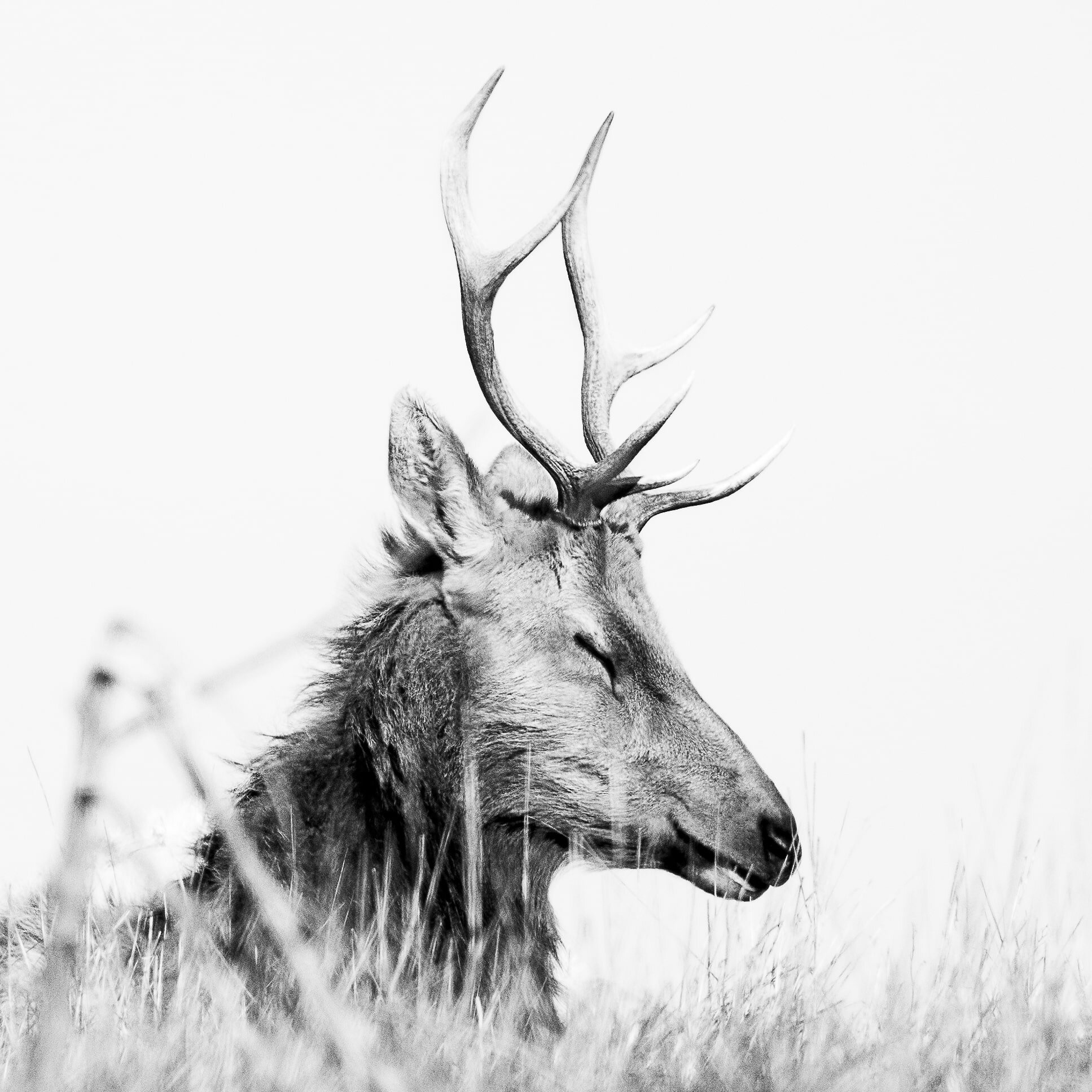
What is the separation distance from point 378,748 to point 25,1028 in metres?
1.16

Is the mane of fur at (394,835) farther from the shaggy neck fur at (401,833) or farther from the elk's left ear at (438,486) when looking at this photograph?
the elk's left ear at (438,486)

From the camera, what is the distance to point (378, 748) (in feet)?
13.2

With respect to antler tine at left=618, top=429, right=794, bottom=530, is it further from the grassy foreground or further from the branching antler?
the grassy foreground

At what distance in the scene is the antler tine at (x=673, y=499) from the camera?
4.68 metres

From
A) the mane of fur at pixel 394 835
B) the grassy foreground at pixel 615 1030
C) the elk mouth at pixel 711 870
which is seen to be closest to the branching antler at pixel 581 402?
the mane of fur at pixel 394 835

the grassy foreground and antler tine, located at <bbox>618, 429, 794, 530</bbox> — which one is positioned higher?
antler tine, located at <bbox>618, 429, 794, 530</bbox>

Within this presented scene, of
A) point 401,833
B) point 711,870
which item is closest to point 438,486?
point 401,833

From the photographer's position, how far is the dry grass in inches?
110

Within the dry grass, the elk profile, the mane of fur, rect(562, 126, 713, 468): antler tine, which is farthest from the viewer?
rect(562, 126, 713, 468): antler tine

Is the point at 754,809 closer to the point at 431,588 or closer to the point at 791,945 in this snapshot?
the point at 791,945

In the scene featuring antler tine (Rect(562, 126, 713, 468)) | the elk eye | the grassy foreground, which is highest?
antler tine (Rect(562, 126, 713, 468))

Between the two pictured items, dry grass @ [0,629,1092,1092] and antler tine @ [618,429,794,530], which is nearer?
dry grass @ [0,629,1092,1092]

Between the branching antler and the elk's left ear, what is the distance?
0.90ft

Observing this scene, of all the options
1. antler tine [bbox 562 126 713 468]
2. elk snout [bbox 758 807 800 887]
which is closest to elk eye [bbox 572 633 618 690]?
elk snout [bbox 758 807 800 887]
